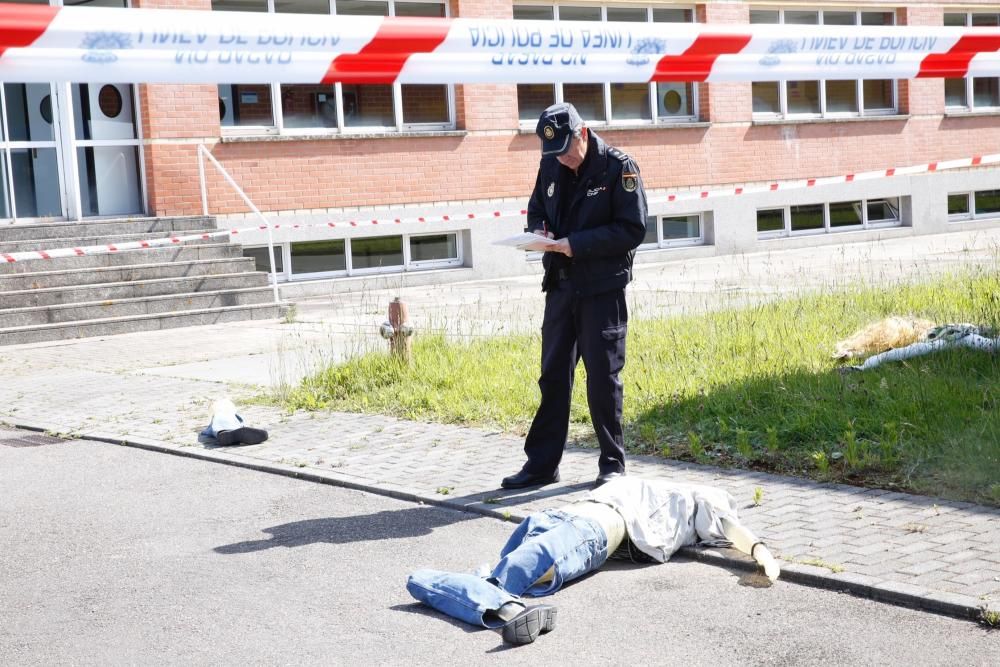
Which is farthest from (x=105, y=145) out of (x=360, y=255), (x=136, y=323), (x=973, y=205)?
(x=973, y=205)

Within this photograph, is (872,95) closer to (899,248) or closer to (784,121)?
(784,121)

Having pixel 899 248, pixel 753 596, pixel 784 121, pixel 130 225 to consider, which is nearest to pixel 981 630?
pixel 753 596

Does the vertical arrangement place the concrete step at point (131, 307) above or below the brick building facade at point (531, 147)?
below

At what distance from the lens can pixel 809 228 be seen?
2394cm

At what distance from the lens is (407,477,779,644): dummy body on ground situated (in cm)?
479

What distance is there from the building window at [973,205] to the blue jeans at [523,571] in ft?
72.2

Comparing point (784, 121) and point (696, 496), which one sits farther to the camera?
point (784, 121)

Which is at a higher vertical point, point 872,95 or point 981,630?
point 872,95

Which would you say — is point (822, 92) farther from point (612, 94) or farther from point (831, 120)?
point (612, 94)

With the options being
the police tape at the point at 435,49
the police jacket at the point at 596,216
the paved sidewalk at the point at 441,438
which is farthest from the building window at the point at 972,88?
the police jacket at the point at 596,216

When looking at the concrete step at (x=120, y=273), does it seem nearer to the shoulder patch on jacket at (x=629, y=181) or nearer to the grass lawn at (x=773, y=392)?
the grass lawn at (x=773, y=392)

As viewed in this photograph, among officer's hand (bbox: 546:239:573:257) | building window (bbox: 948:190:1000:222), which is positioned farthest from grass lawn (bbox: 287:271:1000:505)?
building window (bbox: 948:190:1000:222)

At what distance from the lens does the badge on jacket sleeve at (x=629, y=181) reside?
21.2ft

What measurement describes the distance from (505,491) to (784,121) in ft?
58.6
